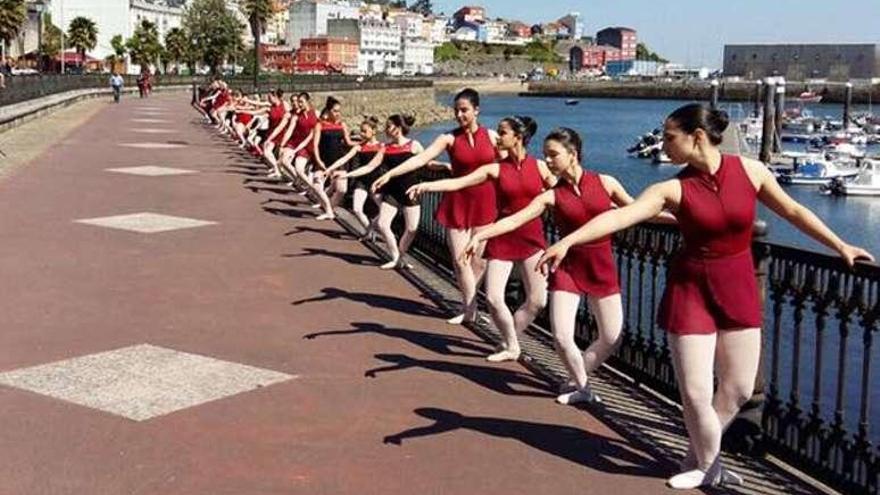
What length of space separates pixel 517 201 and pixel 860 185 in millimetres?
50388

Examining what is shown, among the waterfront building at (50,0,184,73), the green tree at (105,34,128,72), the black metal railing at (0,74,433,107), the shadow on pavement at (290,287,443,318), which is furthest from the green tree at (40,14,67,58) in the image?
the shadow on pavement at (290,287,443,318)

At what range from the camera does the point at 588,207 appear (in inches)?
247

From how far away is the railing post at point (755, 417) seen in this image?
5926mm

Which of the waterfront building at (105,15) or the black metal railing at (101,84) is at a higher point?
the waterfront building at (105,15)

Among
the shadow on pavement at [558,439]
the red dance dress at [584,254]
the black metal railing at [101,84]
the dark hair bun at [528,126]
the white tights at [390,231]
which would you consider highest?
the black metal railing at [101,84]

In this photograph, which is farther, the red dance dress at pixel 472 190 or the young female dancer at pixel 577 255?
the red dance dress at pixel 472 190

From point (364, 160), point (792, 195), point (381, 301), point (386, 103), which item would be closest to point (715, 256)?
point (381, 301)

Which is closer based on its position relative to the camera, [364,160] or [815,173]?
[364,160]

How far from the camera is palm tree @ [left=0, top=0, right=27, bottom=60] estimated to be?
72.6m

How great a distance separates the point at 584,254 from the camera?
6281mm

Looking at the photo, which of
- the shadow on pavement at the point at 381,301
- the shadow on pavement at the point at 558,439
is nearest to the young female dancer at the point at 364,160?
the shadow on pavement at the point at 381,301

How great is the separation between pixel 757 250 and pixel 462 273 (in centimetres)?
306

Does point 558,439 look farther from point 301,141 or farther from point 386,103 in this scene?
point 386,103

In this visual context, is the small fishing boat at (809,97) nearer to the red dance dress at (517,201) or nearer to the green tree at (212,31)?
the green tree at (212,31)
